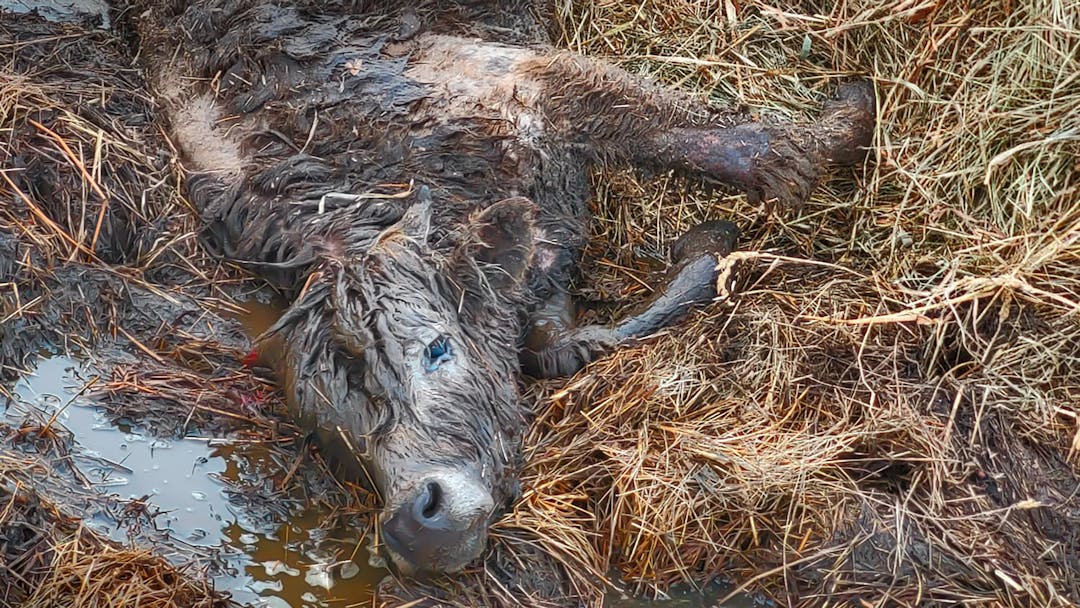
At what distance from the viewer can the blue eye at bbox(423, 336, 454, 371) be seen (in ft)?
12.3

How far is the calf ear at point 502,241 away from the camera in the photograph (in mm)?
4160

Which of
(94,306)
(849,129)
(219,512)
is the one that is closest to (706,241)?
(849,129)

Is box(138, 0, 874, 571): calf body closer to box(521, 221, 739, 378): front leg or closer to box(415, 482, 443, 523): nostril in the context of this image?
box(521, 221, 739, 378): front leg

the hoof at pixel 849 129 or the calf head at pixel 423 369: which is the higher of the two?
the hoof at pixel 849 129

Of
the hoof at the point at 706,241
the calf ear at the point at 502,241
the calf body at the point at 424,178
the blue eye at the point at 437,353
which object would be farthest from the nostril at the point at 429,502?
the hoof at the point at 706,241

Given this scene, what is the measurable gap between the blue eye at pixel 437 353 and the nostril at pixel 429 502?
1.87 feet

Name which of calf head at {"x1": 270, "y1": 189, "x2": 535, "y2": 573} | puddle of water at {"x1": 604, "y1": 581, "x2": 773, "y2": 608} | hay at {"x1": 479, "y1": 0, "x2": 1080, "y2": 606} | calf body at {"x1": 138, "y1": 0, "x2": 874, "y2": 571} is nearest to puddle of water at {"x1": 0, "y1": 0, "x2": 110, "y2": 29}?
calf body at {"x1": 138, "y1": 0, "x2": 874, "y2": 571}

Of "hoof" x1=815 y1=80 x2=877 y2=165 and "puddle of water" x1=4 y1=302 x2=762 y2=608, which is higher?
"hoof" x1=815 y1=80 x2=877 y2=165

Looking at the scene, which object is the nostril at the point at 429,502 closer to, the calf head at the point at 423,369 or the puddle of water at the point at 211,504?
the calf head at the point at 423,369

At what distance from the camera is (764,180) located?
14.9 feet

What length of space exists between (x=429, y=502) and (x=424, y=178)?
1776 mm

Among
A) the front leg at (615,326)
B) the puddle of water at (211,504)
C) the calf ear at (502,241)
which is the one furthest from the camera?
the front leg at (615,326)

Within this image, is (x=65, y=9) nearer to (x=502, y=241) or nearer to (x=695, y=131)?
(x=502, y=241)

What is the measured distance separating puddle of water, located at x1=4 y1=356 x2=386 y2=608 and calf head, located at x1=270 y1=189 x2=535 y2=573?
0.75ft
